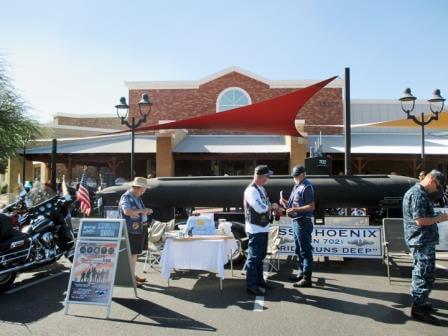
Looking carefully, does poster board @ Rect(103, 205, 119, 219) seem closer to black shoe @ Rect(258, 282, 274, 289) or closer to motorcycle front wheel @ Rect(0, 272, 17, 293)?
motorcycle front wheel @ Rect(0, 272, 17, 293)

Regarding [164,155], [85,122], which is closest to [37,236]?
[164,155]

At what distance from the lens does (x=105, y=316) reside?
527 cm

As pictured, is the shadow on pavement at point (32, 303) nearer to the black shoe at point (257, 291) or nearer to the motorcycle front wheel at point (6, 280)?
the motorcycle front wheel at point (6, 280)

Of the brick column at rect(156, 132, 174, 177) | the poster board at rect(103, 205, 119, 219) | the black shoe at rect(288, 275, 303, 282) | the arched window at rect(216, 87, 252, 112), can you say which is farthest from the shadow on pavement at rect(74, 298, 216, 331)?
the arched window at rect(216, 87, 252, 112)

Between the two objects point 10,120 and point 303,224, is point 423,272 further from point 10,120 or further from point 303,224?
point 10,120

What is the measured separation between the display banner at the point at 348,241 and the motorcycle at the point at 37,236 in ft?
13.2

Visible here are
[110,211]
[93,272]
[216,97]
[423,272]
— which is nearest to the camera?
[423,272]

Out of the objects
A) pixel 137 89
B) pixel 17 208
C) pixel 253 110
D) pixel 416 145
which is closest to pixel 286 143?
pixel 416 145

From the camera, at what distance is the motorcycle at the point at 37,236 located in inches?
251

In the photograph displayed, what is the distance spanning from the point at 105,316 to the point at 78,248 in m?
1.00

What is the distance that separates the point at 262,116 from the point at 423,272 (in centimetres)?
612

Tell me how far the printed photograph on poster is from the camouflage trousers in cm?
368

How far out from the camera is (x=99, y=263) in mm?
5602

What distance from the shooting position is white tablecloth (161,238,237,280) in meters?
6.63
